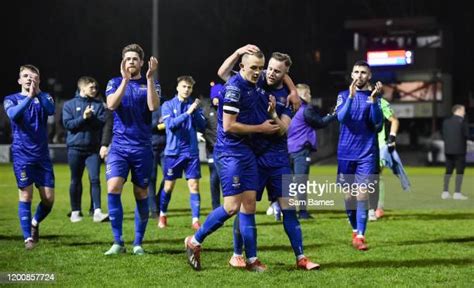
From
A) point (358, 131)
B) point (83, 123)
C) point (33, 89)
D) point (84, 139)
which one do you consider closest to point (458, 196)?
point (358, 131)

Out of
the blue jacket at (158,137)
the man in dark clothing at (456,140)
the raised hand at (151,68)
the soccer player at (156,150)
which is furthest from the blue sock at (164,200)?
the man in dark clothing at (456,140)

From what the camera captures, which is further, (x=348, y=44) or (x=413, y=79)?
(x=348, y=44)

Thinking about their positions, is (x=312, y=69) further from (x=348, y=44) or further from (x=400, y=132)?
(x=400, y=132)

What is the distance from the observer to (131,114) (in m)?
7.81

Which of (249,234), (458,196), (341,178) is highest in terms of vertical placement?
(341,178)

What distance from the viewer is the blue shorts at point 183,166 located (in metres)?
10.5

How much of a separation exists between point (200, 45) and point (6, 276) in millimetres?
37801

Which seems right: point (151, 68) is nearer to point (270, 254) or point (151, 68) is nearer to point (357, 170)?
point (270, 254)

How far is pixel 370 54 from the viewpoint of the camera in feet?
142

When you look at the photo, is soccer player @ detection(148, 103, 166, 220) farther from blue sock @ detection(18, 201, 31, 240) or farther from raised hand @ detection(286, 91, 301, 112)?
raised hand @ detection(286, 91, 301, 112)

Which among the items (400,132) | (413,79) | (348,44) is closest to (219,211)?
(400,132)

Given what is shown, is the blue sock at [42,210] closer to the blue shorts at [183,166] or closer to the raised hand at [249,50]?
the blue shorts at [183,166]

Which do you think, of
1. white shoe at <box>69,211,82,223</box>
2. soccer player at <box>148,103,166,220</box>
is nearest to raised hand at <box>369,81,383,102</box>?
soccer player at <box>148,103,166,220</box>

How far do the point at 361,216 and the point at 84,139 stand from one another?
15.9 feet
